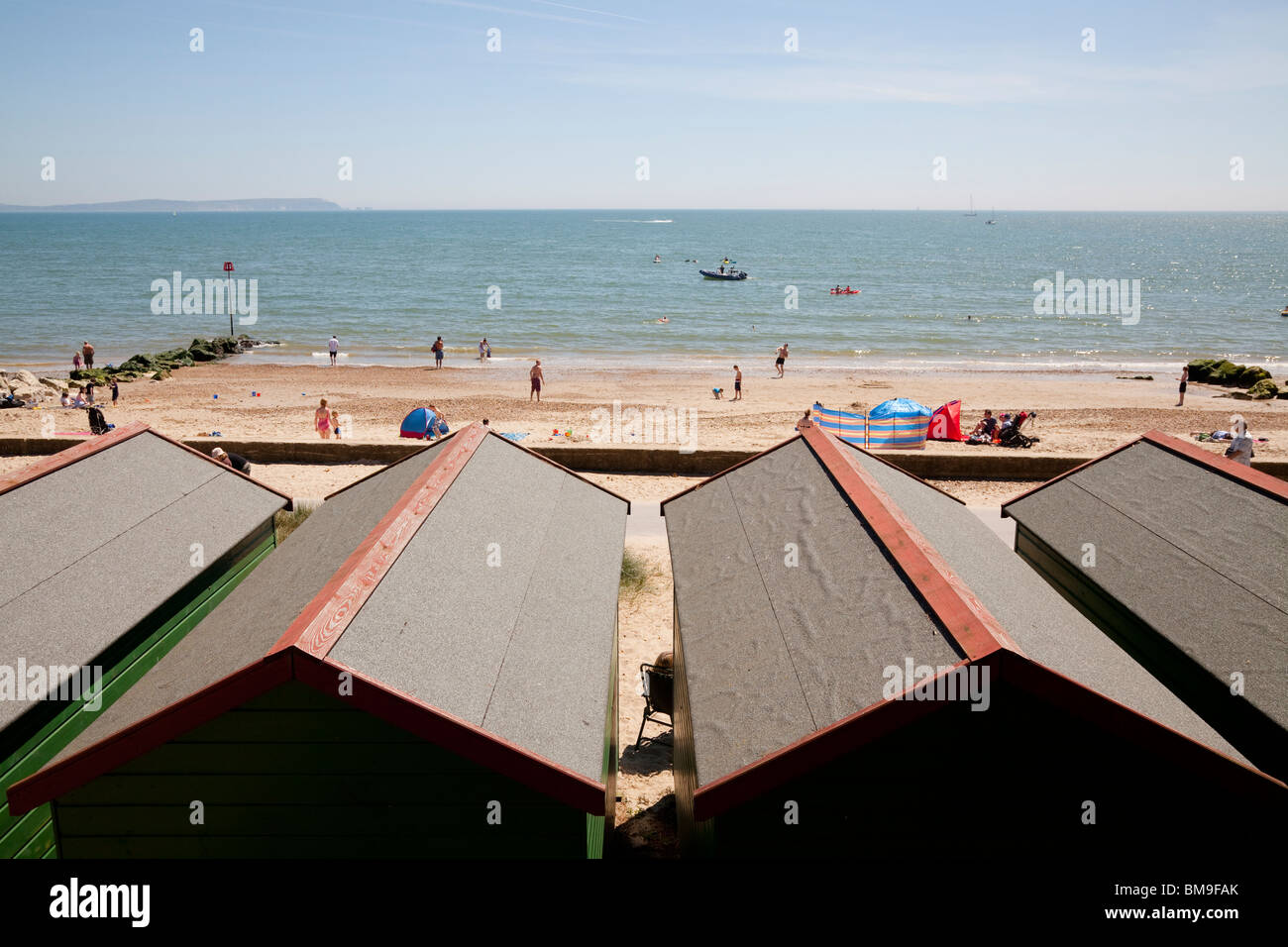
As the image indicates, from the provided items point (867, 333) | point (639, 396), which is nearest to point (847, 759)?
point (639, 396)

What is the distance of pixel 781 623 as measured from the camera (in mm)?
5930

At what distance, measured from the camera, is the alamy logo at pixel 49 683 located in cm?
566

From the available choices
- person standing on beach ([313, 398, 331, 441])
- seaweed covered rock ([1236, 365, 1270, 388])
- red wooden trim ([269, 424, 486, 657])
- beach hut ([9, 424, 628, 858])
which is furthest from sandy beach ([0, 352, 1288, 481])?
beach hut ([9, 424, 628, 858])

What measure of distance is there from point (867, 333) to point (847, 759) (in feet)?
170

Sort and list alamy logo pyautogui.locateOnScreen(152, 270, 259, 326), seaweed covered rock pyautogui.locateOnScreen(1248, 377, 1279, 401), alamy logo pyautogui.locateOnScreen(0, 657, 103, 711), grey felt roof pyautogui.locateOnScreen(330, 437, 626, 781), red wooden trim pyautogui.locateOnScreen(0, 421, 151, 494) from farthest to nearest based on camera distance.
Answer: alamy logo pyautogui.locateOnScreen(152, 270, 259, 326)
seaweed covered rock pyautogui.locateOnScreen(1248, 377, 1279, 401)
red wooden trim pyautogui.locateOnScreen(0, 421, 151, 494)
alamy logo pyautogui.locateOnScreen(0, 657, 103, 711)
grey felt roof pyautogui.locateOnScreen(330, 437, 626, 781)

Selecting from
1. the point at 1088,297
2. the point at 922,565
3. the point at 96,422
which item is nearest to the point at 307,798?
the point at 922,565

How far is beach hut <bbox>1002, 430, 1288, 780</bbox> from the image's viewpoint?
5836 millimetres

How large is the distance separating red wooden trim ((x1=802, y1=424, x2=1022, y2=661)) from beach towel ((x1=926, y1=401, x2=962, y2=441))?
→ 14590 millimetres

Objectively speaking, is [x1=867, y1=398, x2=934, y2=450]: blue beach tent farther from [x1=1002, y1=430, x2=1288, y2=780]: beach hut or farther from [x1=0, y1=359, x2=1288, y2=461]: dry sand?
[x1=1002, y1=430, x2=1288, y2=780]: beach hut

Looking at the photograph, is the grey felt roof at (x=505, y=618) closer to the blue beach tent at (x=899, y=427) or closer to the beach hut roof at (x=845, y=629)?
the beach hut roof at (x=845, y=629)
